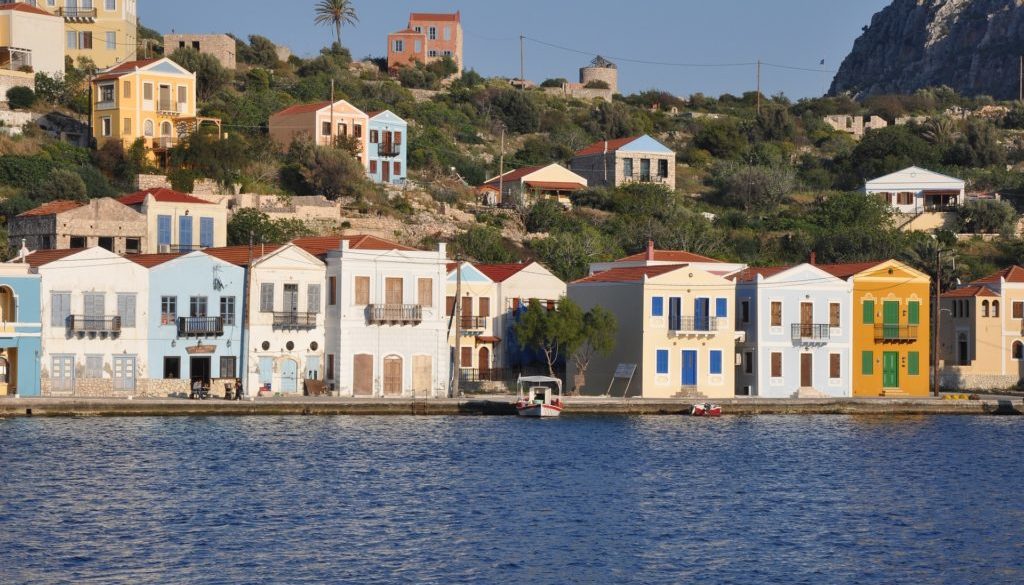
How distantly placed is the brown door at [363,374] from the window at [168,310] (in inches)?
270

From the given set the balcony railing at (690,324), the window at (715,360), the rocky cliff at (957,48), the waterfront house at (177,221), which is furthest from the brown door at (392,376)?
the rocky cliff at (957,48)

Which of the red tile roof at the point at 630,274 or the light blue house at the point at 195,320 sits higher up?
the red tile roof at the point at 630,274

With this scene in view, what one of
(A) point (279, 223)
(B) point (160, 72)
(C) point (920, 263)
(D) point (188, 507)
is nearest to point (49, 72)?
(B) point (160, 72)

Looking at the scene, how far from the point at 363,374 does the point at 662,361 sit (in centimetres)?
1188

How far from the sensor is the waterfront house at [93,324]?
55969mm

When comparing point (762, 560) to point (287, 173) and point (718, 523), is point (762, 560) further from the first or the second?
point (287, 173)

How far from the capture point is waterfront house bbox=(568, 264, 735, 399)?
207 feet

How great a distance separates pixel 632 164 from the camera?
10594cm

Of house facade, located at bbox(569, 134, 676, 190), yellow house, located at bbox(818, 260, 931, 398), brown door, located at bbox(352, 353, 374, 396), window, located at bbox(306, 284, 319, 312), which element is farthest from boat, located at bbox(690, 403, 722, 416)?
house facade, located at bbox(569, 134, 676, 190)

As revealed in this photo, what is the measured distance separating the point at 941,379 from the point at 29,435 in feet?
138

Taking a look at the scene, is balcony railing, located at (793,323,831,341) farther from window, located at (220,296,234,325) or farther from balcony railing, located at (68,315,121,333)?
balcony railing, located at (68,315,121,333)

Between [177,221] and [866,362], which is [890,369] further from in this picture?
[177,221]

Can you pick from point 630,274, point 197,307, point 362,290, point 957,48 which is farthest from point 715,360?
point 957,48

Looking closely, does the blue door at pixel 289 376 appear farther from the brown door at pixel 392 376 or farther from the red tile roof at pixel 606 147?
the red tile roof at pixel 606 147
